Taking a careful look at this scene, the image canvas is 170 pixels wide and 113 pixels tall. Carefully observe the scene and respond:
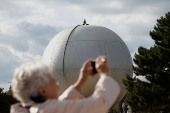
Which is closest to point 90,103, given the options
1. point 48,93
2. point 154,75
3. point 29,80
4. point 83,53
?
point 48,93

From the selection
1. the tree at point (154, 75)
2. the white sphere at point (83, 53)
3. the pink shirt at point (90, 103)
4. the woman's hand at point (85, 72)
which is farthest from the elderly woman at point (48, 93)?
the white sphere at point (83, 53)

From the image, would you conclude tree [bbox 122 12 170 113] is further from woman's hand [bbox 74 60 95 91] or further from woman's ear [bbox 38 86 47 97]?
woman's ear [bbox 38 86 47 97]

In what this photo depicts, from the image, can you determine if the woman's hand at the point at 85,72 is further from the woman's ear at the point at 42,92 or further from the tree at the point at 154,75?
the tree at the point at 154,75

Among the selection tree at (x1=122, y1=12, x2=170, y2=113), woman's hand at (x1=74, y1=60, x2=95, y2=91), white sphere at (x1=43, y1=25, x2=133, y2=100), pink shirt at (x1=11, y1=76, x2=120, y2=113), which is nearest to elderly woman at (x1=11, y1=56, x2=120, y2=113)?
pink shirt at (x1=11, y1=76, x2=120, y2=113)

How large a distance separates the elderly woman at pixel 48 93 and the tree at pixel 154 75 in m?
14.8

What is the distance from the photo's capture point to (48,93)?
6.37ft

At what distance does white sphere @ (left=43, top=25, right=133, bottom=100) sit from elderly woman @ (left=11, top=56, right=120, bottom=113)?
644 inches

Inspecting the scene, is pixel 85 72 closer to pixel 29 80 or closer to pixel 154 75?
pixel 29 80

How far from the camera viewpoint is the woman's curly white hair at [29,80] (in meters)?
1.85

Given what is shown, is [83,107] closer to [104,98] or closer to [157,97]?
[104,98]

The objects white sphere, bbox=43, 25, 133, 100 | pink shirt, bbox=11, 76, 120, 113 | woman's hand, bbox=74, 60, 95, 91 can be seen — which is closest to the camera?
pink shirt, bbox=11, 76, 120, 113

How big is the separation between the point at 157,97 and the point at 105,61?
15.4 metres

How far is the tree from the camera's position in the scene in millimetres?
16484

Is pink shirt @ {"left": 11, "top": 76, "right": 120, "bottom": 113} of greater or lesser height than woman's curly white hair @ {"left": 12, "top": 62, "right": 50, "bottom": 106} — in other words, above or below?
below
